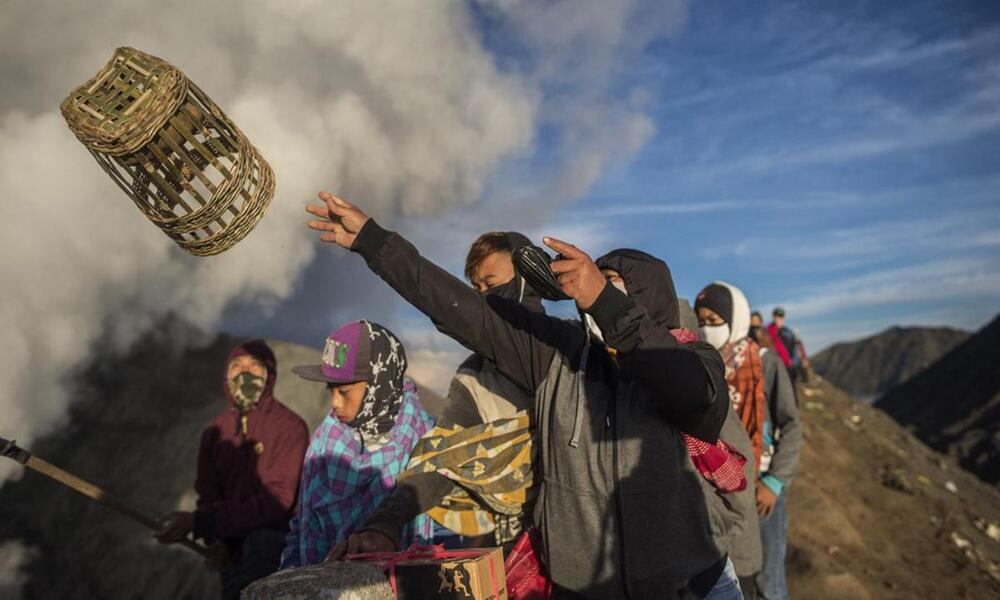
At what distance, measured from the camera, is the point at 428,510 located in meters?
2.36

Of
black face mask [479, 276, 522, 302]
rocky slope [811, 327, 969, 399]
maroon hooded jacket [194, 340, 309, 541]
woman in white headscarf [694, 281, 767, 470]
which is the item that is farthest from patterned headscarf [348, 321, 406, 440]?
rocky slope [811, 327, 969, 399]

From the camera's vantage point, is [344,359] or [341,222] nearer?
[341,222]

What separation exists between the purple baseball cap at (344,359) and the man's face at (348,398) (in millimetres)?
57

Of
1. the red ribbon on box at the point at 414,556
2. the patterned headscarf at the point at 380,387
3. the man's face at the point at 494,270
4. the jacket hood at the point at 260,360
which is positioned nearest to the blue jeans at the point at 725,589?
the red ribbon on box at the point at 414,556

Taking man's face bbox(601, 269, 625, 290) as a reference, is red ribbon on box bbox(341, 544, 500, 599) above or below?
below

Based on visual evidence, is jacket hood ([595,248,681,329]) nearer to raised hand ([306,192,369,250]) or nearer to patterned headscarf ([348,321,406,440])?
raised hand ([306,192,369,250])

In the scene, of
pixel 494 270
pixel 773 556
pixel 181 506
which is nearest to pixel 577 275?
pixel 494 270

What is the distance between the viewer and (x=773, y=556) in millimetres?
3988

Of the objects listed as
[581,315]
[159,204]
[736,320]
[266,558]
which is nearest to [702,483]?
[581,315]

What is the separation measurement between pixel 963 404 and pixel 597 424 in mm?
34672

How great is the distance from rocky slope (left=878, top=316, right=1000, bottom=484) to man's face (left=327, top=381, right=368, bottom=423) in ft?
75.7

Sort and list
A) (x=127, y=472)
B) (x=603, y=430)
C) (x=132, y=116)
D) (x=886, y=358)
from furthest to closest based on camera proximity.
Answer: (x=886, y=358)
(x=127, y=472)
(x=603, y=430)
(x=132, y=116)

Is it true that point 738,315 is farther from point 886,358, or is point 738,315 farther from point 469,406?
point 886,358

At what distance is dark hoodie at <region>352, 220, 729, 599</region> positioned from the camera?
1.78 meters
